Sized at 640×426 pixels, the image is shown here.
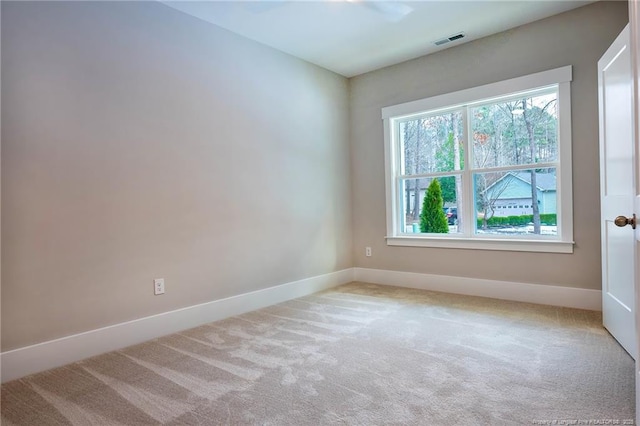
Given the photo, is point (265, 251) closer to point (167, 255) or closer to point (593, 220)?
point (167, 255)

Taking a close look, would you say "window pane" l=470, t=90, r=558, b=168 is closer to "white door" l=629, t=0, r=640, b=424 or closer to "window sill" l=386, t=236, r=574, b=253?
"window sill" l=386, t=236, r=574, b=253

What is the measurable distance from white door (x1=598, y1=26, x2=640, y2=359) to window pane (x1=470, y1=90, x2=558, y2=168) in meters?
0.82

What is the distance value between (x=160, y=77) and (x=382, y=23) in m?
1.98

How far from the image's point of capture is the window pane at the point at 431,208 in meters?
4.07

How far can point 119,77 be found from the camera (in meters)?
2.67

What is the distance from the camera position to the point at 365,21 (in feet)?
10.8

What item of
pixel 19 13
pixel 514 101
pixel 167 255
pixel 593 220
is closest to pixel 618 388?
pixel 593 220

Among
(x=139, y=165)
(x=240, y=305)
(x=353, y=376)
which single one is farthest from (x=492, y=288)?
(x=139, y=165)

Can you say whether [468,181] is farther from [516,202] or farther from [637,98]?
[637,98]

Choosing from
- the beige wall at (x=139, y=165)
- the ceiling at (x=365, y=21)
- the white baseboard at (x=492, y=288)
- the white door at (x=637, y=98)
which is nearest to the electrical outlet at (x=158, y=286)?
the beige wall at (x=139, y=165)

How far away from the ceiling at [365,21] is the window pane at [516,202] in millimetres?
1417

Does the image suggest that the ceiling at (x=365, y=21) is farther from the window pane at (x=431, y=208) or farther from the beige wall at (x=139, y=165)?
the window pane at (x=431, y=208)

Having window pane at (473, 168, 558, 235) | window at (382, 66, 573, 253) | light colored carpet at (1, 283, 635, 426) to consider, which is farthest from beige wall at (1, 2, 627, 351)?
light colored carpet at (1, 283, 635, 426)

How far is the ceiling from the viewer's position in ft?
9.86
